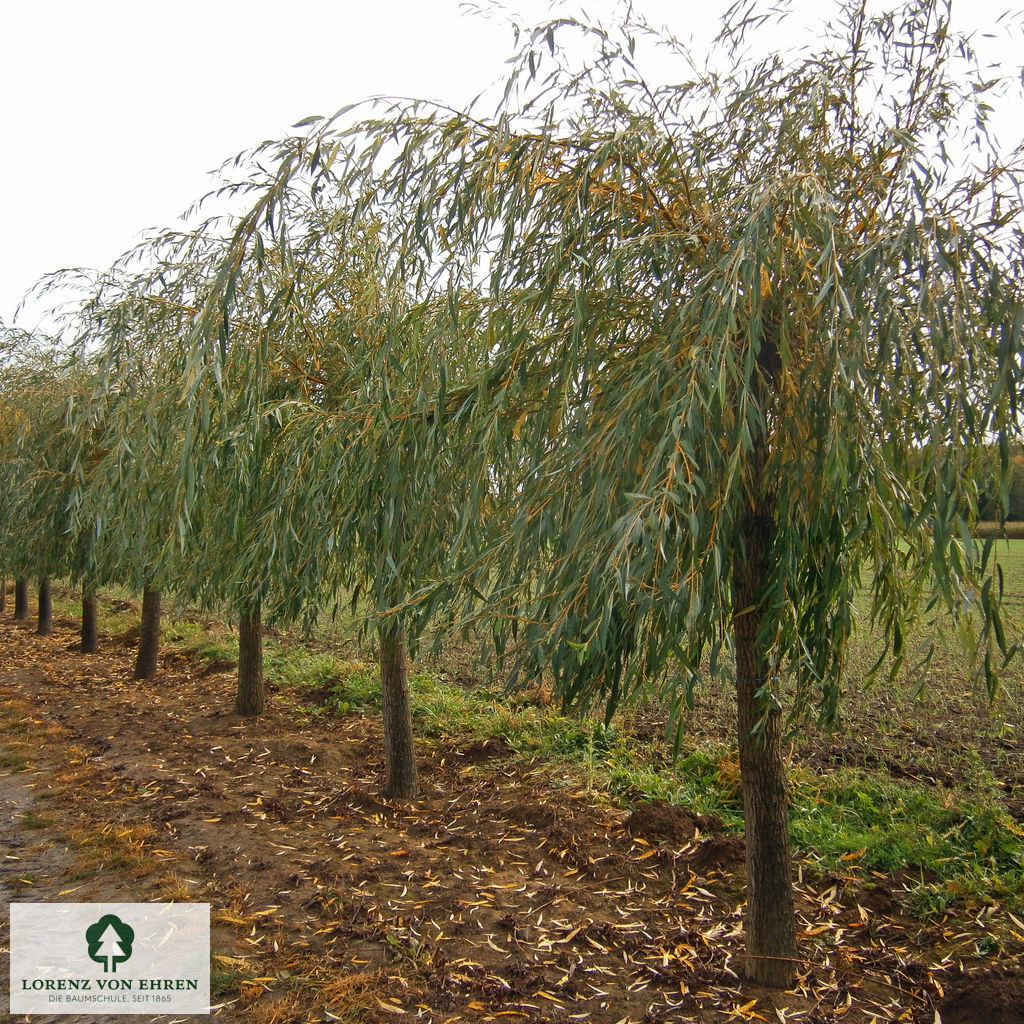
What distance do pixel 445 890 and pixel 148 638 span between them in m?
7.91

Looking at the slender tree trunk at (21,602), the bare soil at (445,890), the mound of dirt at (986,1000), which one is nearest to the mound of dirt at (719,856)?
the bare soil at (445,890)

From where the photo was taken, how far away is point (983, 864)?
4.18 meters

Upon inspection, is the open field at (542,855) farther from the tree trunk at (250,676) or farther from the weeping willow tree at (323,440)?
the weeping willow tree at (323,440)

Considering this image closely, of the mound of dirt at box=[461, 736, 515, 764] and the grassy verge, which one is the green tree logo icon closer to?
the grassy verge

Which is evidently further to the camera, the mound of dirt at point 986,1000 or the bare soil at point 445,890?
the bare soil at point 445,890

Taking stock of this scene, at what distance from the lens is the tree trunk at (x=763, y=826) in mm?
3104

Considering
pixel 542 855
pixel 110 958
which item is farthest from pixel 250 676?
pixel 110 958

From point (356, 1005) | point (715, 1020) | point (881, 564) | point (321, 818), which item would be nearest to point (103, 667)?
point (321, 818)

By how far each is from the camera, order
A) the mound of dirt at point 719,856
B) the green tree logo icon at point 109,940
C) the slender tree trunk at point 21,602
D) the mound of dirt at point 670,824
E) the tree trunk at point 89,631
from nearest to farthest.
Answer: the green tree logo icon at point 109,940 → the mound of dirt at point 719,856 → the mound of dirt at point 670,824 → the tree trunk at point 89,631 → the slender tree trunk at point 21,602

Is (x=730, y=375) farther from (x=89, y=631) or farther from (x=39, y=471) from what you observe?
(x=89, y=631)

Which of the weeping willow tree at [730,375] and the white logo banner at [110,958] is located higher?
the weeping willow tree at [730,375]

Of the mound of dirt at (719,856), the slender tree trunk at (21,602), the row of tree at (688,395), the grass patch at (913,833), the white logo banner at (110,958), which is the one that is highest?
the row of tree at (688,395)

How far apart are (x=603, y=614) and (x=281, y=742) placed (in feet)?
20.0

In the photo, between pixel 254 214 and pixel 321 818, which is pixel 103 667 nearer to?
pixel 321 818
